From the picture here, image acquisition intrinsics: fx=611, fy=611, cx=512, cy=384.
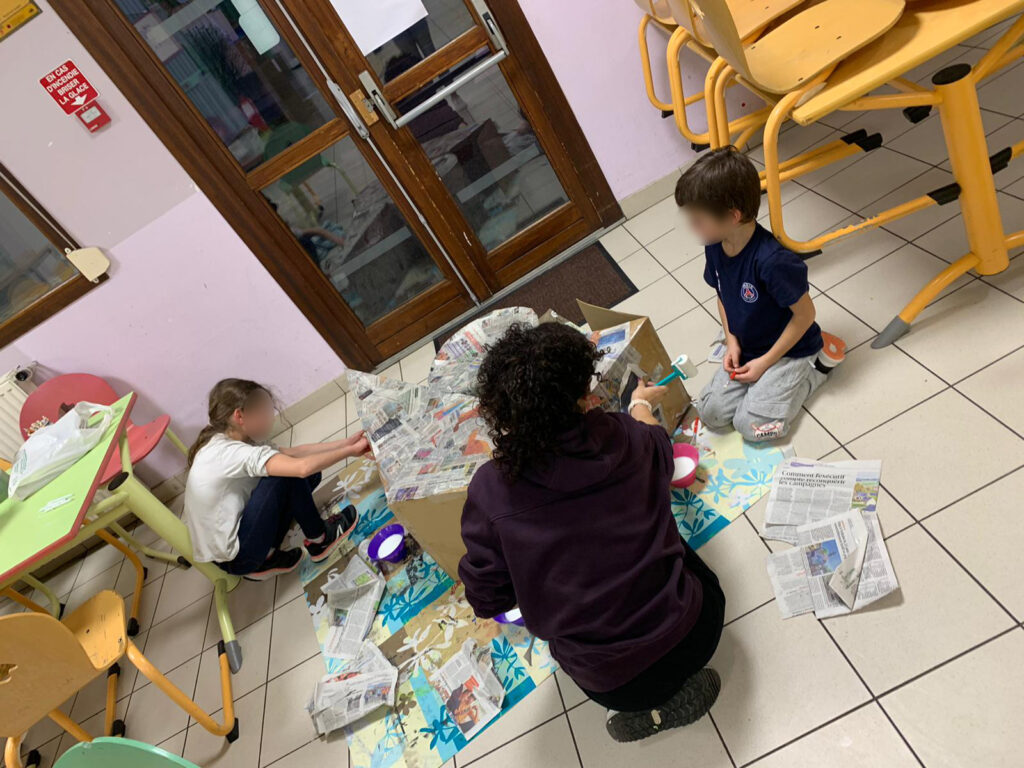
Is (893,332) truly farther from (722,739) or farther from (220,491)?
(220,491)

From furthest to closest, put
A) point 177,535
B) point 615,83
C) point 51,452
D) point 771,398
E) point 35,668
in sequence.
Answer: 1. point 615,83
2. point 177,535
3. point 51,452
4. point 771,398
5. point 35,668

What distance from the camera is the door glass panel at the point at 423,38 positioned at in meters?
2.63

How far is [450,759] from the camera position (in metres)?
1.63

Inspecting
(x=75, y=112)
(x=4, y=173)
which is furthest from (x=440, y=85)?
(x=4, y=173)

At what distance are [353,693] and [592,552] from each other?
43.7 inches

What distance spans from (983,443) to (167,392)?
3266 millimetres

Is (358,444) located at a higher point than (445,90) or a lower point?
lower

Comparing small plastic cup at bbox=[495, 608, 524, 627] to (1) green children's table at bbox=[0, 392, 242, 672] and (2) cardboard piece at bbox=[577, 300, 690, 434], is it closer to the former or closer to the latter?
(2) cardboard piece at bbox=[577, 300, 690, 434]

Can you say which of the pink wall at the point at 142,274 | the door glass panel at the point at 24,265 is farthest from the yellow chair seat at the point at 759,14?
the door glass panel at the point at 24,265

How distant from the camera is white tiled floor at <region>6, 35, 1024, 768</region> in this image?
1269 millimetres

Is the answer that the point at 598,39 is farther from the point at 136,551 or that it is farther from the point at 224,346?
the point at 136,551

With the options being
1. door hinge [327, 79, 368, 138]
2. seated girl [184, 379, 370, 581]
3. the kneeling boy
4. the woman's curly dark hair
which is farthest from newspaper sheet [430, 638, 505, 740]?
door hinge [327, 79, 368, 138]

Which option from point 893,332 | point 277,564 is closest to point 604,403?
point 893,332

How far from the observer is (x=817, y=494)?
1661 mm
